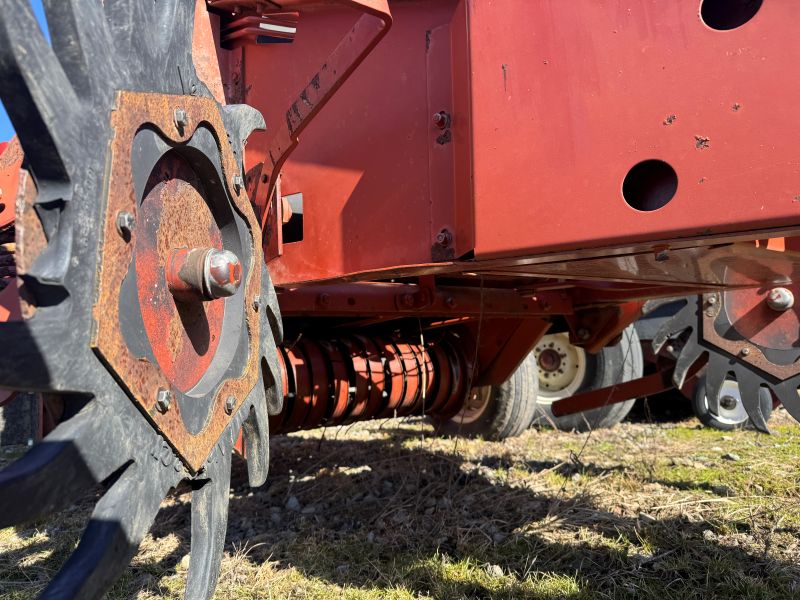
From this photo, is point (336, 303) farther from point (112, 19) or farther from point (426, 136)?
point (112, 19)

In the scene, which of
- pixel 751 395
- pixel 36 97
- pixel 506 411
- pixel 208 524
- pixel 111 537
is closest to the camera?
pixel 36 97

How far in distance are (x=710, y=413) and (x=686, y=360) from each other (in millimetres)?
1828

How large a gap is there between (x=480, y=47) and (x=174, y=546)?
203 centimetres

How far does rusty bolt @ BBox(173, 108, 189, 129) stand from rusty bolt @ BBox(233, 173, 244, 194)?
0.21m

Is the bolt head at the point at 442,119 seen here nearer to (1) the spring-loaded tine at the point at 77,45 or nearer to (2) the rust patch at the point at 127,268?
(2) the rust patch at the point at 127,268

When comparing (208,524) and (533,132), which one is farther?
(533,132)

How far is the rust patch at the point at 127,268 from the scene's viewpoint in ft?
3.09

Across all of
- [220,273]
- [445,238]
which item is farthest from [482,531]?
[220,273]

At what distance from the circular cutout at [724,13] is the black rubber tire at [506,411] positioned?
2.97 meters

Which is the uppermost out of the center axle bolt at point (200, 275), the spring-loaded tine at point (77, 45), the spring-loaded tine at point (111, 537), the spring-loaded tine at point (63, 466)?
the spring-loaded tine at point (77, 45)

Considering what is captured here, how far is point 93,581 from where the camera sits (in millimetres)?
936

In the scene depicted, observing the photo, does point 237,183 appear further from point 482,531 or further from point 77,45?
point 482,531

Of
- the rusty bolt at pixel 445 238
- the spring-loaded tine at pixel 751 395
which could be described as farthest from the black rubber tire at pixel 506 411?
the rusty bolt at pixel 445 238

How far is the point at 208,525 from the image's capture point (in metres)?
1.27
